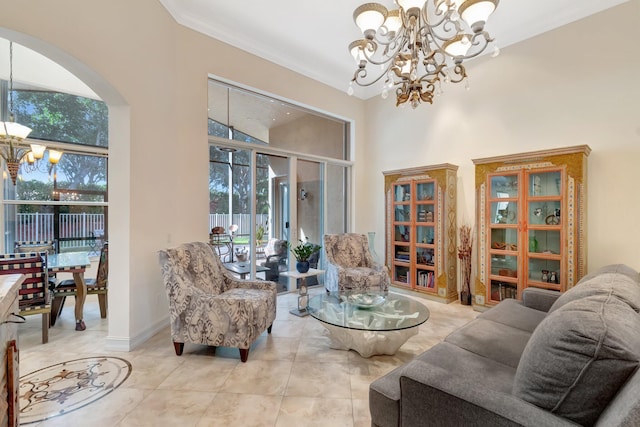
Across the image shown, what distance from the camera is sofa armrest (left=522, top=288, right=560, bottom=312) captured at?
2.69 metres

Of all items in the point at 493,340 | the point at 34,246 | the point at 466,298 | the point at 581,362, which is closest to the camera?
the point at 581,362

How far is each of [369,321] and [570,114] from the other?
3.51 m

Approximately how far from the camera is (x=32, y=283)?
9.63 feet

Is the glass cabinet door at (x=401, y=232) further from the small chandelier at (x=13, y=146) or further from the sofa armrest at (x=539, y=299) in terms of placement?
the small chandelier at (x=13, y=146)

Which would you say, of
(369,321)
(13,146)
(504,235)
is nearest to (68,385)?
(369,321)

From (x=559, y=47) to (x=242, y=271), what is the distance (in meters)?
5.05

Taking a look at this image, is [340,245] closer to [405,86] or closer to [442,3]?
[405,86]

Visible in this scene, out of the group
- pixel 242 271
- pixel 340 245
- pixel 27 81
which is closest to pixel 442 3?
pixel 340 245

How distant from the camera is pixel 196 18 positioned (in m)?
3.66

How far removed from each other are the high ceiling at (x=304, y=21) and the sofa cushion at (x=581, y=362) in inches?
143

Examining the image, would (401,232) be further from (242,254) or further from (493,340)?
(493,340)

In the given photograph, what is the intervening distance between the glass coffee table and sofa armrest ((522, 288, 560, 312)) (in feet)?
3.22

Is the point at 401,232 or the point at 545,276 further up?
the point at 401,232

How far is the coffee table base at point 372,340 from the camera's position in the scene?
2.64 m
